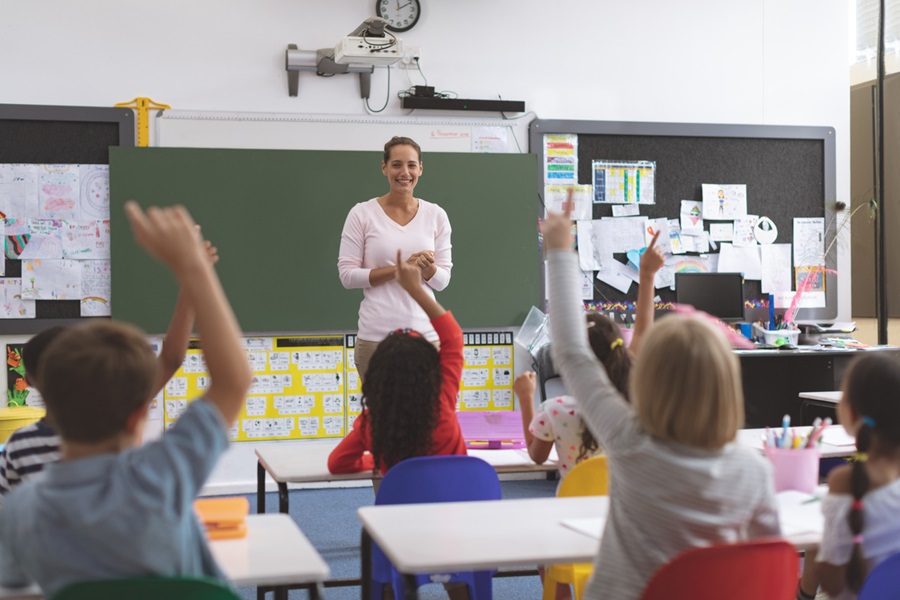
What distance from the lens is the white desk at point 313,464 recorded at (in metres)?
2.68

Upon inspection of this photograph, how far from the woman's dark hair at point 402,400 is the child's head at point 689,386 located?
1.07 m

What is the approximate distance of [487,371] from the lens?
5855mm

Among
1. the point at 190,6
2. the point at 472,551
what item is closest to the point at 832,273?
the point at 190,6

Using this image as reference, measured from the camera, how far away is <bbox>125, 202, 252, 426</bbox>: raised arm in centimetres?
126

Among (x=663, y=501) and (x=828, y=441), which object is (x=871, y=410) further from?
(x=828, y=441)

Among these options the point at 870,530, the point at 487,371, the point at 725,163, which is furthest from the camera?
the point at 725,163

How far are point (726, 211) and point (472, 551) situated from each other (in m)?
4.92

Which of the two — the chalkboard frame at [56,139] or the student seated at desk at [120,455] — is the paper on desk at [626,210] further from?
the student seated at desk at [120,455]

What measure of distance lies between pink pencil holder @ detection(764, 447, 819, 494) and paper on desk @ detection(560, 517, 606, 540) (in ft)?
1.66

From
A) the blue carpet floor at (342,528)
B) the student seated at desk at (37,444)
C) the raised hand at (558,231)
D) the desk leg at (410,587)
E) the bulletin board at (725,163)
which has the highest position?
the bulletin board at (725,163)

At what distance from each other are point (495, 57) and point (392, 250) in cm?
246

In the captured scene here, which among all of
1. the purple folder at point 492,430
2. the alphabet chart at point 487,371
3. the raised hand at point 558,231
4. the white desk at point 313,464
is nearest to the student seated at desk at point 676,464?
the raised hand at point 558,231

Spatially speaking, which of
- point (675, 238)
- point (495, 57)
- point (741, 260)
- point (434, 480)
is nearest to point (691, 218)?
point (675, 238)

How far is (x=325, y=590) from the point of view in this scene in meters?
3.70
